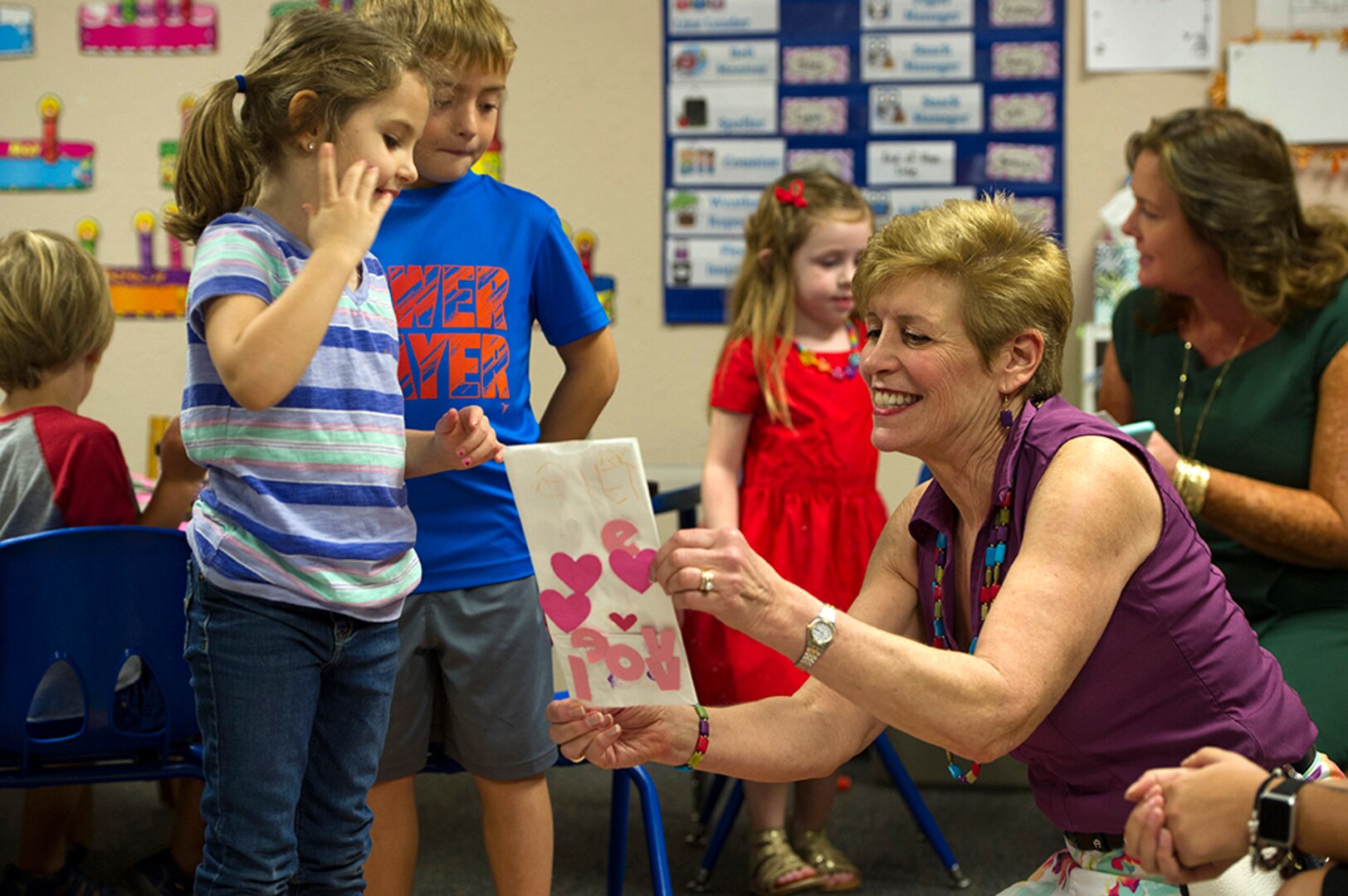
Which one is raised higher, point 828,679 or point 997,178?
point 997,178

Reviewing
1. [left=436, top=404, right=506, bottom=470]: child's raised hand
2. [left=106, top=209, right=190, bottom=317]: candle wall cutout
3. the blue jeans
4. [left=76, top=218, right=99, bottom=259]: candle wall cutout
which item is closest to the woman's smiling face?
[left=436, top=404, right=506, bottom=470]: child's raised hand

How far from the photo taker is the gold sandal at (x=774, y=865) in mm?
2600

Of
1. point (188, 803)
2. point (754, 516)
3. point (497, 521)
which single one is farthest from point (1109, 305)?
point (188, 803)

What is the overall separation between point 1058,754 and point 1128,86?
2.92 metres

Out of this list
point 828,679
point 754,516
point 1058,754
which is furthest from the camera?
point 754,516

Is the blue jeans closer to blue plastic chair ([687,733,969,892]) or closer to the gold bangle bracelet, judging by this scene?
blue plastic chair ([687,733,969,892])

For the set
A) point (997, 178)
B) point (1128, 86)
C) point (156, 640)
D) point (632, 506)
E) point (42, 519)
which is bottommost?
point (156, 640)

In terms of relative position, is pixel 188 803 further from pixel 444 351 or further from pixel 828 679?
pixel 828 679

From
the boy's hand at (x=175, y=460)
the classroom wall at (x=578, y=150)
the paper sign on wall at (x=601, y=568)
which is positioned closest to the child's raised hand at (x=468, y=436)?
the paper sign on wall at (x=601, y=568)

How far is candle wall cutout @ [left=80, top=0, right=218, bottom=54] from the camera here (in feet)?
12.9

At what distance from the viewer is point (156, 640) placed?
1.91 meters

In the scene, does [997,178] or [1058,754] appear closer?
[1058,754]

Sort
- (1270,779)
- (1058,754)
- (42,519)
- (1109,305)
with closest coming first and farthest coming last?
1. (1270,779)
2. (1058,754)
3. (42,519)
4. (1109,305)

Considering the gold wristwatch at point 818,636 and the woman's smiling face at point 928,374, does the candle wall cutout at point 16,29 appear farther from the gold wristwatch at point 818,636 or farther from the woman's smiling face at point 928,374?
the gold wristwatch at point 818,636
